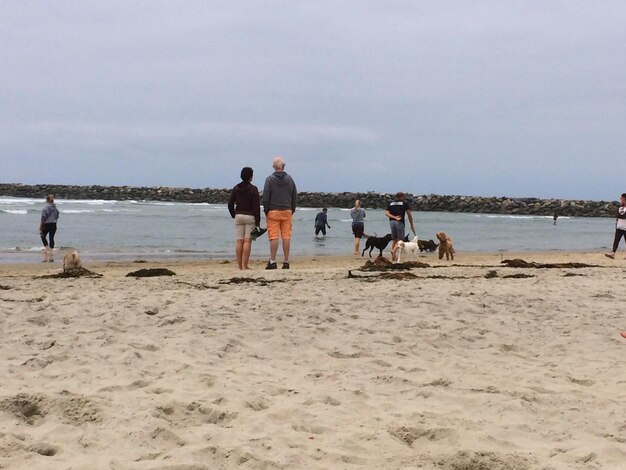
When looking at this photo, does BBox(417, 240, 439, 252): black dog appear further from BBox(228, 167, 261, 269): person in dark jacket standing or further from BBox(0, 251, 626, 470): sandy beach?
BBox(0, 251, 626, 470): sandy beach

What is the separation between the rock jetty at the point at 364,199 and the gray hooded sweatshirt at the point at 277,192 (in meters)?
56.3

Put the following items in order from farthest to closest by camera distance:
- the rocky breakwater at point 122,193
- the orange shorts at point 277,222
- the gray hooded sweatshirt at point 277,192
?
the rocky breakwater at point 122,193, the orange shorts at point 277,222, the gray hooded sweatshirt at point 277,192

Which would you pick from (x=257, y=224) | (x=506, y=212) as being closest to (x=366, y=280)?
(x=257, y=224)

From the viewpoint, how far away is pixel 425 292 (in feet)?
26.8

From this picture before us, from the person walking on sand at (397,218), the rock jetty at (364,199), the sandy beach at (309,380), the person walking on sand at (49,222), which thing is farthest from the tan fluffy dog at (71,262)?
the rock jetty at (364,199)

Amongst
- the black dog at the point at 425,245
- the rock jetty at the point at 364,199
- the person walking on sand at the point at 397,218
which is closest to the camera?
the person walking on sand at the point at 397,218

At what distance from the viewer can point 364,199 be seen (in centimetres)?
7119

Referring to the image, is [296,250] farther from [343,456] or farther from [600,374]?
[343,456]

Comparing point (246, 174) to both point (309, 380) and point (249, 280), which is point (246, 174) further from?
point (309, 380)

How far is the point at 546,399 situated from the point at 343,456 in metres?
1.60

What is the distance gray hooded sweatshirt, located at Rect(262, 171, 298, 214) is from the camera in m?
A: 10.7

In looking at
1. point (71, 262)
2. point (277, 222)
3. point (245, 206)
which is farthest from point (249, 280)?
point (71, 262)

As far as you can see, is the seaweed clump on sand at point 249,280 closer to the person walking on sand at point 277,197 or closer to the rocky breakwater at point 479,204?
the person walking on sand at point 277,197

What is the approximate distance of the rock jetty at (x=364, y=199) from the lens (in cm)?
6462
